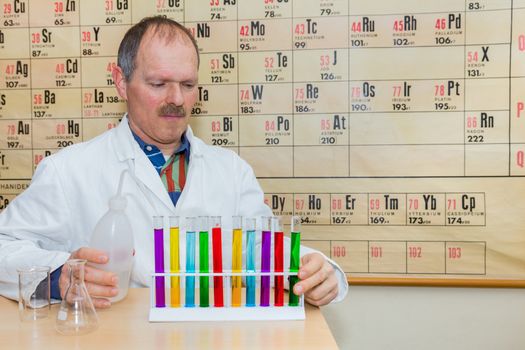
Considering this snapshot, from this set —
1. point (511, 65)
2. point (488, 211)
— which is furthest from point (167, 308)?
point (511, 65)

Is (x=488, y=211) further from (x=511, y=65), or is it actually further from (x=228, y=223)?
(x=228, y=223)

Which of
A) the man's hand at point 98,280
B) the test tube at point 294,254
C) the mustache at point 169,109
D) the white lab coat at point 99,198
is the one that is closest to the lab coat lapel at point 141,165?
the white lab coat at point 99,198

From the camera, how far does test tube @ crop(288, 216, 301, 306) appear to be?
1000 millimetres

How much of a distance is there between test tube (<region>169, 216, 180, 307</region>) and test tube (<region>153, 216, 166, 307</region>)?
0.02 m

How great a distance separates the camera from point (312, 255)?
110cm

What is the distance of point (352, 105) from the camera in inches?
71.1

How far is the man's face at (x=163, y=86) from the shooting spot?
1.47 m

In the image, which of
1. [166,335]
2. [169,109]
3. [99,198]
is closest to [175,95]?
[169,109]

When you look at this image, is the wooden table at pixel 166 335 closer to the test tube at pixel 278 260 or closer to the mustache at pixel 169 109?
the test tube at pixel 278 260

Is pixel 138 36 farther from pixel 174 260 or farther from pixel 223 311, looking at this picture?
pixel 223 311

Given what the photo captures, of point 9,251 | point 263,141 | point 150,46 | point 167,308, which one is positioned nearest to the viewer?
point 167,308

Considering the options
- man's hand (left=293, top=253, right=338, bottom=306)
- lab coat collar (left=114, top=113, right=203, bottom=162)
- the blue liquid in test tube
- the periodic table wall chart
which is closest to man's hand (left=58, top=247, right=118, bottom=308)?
the blue liquid in test tube

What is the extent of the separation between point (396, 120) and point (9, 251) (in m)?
1.30

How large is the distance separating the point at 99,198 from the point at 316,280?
731 millimetres
